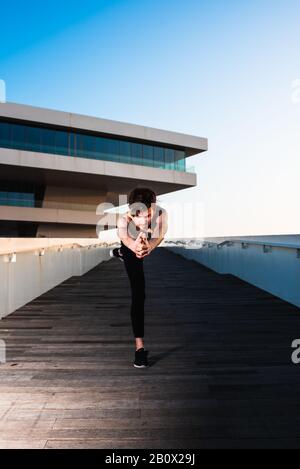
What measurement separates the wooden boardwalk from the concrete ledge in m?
0.39

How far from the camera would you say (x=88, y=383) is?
3582mm

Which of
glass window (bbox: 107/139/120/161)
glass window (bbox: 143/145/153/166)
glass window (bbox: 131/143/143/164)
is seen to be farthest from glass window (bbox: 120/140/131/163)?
glass window (bbox: 143/145/153/166)

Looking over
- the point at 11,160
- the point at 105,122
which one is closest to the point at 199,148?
Answer: the point at 105,122

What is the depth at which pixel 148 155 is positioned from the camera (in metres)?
42.1

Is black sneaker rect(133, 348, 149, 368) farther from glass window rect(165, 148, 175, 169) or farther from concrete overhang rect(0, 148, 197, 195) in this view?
glass window rect(165, 148, 175, 169)

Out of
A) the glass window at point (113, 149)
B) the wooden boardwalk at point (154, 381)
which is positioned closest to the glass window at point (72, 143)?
the glass window at point (113, 149)

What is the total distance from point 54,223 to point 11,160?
354 inches

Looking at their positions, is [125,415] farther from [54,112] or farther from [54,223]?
A: [54,223]

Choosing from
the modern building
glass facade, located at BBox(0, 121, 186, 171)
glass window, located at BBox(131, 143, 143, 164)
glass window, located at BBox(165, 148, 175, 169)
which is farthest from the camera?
glass window, located at BBox(165, 148, 175, 169)

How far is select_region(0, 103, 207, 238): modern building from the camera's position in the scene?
115ft

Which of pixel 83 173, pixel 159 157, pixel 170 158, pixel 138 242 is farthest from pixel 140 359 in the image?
pixel 170 158

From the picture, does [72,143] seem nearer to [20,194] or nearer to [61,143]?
[61,143]

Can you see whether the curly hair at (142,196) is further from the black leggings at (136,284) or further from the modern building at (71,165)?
the modern building at (71,165)
